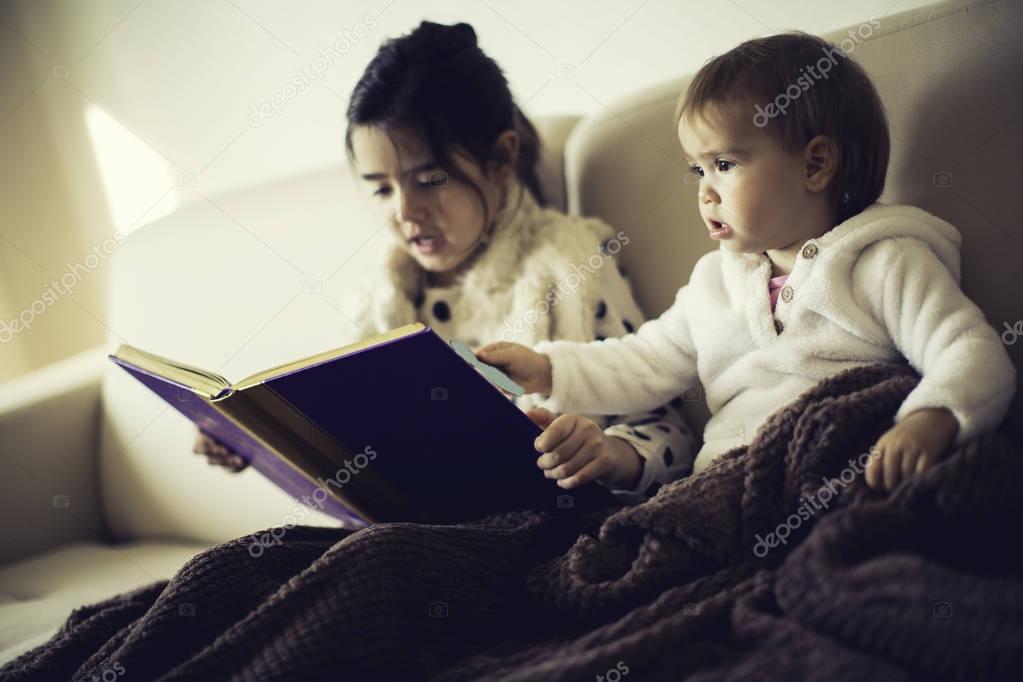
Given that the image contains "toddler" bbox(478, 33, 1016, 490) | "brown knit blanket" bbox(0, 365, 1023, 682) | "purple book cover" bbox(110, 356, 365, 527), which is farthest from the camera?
"purple book cover" bbox(110, 356, 365, 527)

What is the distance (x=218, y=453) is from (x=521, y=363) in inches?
17.0

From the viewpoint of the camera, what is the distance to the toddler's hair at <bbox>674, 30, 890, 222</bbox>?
0.78 m

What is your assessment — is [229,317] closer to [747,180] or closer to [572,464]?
[572,464]

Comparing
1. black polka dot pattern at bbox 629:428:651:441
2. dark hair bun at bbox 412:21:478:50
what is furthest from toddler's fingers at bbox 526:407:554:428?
dark hair bun at bbox 412:21:478:50

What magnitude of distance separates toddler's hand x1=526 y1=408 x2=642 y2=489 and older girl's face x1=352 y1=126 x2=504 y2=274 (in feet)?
1.09

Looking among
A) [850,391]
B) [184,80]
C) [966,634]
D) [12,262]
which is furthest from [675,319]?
[12,262]

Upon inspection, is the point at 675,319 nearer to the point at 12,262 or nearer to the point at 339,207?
the point at 339,207

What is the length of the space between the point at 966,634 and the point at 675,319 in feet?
1.75

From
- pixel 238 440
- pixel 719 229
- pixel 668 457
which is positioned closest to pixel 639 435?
pixel 668 457

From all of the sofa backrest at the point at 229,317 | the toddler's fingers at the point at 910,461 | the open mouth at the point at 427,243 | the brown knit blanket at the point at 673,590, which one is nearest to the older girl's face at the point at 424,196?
the open mouth at the point at 427,243

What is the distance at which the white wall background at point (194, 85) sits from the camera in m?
1.31

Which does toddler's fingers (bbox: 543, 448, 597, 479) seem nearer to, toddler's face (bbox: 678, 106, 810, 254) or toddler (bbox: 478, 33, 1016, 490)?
toddler (bbox: 478, 33, 1016, 490)

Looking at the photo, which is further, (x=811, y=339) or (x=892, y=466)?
(x=811, y=339)

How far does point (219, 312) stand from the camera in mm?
1314
